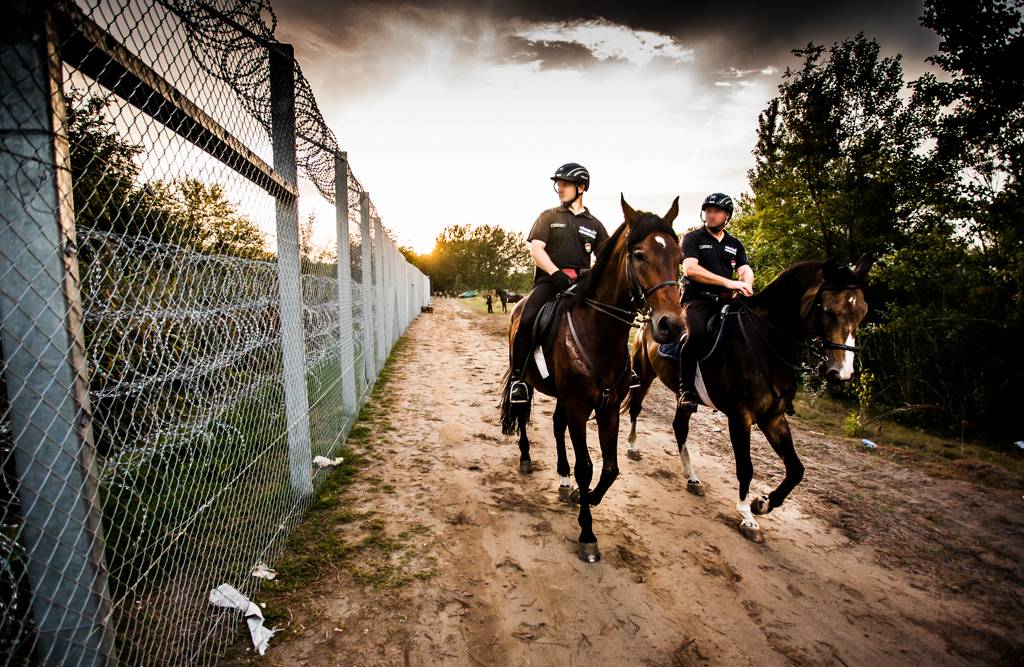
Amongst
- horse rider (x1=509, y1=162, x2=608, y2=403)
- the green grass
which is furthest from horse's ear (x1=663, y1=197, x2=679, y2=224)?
the green grass

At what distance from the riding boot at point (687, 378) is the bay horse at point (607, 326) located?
3.28 ft

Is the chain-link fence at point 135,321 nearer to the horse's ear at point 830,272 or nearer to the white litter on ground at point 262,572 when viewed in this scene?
the white litter on ground at point 262,572

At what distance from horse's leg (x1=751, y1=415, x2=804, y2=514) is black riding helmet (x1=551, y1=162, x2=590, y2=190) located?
2.72 metres

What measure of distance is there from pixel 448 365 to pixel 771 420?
328 inches

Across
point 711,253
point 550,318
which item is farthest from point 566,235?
point 711,253

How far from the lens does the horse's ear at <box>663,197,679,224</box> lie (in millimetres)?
3072

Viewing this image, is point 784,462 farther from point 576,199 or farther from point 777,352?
point 576,199

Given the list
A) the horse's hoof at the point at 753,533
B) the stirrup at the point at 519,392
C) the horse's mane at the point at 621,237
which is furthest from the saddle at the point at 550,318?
the horse's hoof at the point at 753,533

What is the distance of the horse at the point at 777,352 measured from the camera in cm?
338

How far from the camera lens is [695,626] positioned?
263cm

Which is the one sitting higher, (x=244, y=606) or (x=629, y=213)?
(x=629, y=213)

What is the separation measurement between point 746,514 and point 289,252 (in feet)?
14.5

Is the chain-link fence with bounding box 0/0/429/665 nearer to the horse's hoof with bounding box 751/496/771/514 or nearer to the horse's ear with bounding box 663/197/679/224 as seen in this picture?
the horse's ear with bounding box 663/197/679/224

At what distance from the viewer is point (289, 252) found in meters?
3.44
